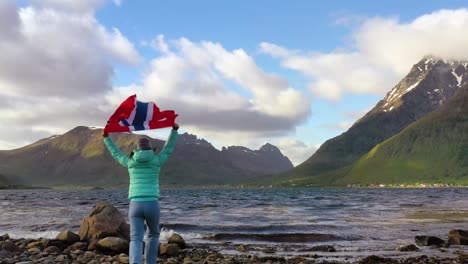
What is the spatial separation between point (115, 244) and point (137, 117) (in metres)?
13.1

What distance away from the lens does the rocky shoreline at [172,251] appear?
22641 mm

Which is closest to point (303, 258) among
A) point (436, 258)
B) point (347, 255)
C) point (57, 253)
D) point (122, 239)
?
point (347, 255)

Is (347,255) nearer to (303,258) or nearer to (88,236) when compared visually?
(303,258)

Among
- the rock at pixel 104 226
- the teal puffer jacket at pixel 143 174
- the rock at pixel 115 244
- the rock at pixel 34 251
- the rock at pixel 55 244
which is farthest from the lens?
the rock at pixel 104 226

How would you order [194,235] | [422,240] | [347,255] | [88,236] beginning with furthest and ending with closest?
[194,235] → [422,240] → [88,236] → [347,255]

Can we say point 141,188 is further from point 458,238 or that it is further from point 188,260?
point 458,238

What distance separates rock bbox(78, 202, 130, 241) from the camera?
89.9 feet

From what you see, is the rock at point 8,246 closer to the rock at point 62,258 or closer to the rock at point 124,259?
the rock at point 62,258

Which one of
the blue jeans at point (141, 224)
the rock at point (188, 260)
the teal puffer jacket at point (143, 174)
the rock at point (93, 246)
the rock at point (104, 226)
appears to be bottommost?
the rock at point (188, 260)

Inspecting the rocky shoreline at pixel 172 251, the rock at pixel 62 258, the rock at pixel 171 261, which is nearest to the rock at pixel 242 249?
the rocky shoreline at pixel 172 251

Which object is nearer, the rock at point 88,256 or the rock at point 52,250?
the rock at point 88,256

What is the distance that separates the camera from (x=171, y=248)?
82.4 ft

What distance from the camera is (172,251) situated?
24938 mm

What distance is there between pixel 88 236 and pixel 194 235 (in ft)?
33.3
